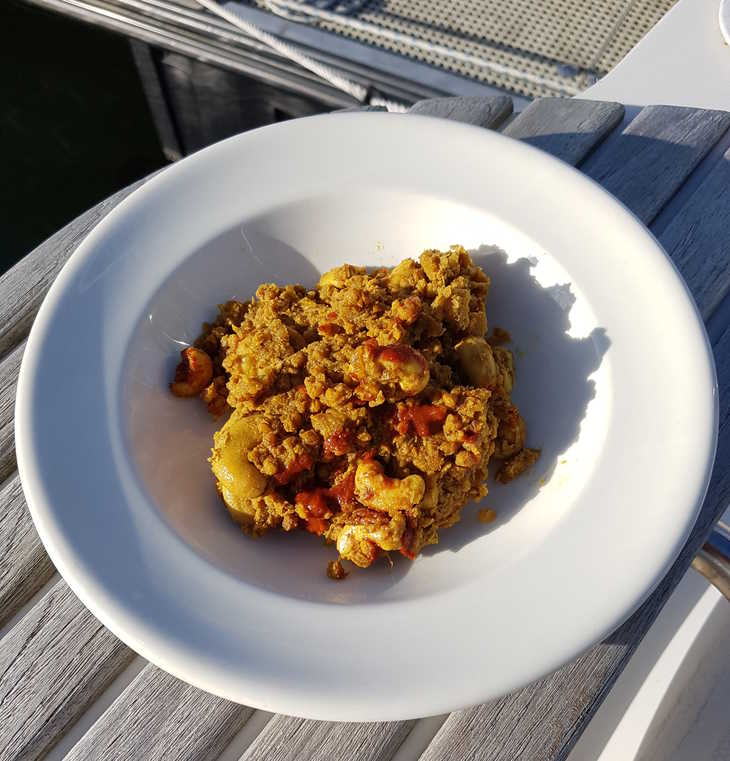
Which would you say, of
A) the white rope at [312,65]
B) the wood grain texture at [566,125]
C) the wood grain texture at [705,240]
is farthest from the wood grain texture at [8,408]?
the white rope at [312,65]

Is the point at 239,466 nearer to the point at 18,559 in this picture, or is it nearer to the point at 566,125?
the point at 18,559

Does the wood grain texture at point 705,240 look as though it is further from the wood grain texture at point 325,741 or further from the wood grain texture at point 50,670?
the wood grain texture at point 50,670

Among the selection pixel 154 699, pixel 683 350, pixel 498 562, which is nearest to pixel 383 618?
pixel 498 562

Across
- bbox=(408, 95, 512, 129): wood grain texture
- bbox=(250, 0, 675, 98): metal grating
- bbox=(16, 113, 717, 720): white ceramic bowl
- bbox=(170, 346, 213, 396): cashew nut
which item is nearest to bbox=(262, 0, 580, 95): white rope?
bbox=(250, 0, 675, 98): metal grating

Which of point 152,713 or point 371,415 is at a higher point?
point 371,415

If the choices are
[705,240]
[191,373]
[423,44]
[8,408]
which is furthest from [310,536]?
[423,44]

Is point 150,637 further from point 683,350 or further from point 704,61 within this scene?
point 704,61
